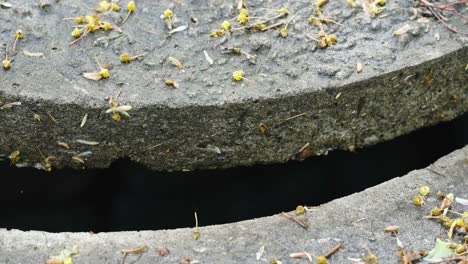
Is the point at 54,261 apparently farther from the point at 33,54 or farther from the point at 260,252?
the point at 33,54

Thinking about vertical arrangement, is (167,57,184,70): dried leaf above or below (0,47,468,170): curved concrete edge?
above

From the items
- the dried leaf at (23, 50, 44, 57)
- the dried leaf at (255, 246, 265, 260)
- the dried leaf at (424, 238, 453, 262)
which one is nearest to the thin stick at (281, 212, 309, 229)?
the dried leaf at (255, 246, 265, 260)

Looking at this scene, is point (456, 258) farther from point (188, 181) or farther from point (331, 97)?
point (188, 181)

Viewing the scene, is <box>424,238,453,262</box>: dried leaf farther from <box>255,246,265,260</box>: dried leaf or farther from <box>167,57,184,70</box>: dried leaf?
<box>167,57,184,70</box>: dried leaf

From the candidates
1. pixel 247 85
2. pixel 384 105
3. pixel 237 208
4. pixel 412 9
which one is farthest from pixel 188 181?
pixel 412 9

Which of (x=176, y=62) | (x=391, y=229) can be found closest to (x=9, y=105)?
(x=176, y=62)

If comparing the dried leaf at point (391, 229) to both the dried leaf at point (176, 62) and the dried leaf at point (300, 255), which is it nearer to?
the dried leaf at point (300, 255)
